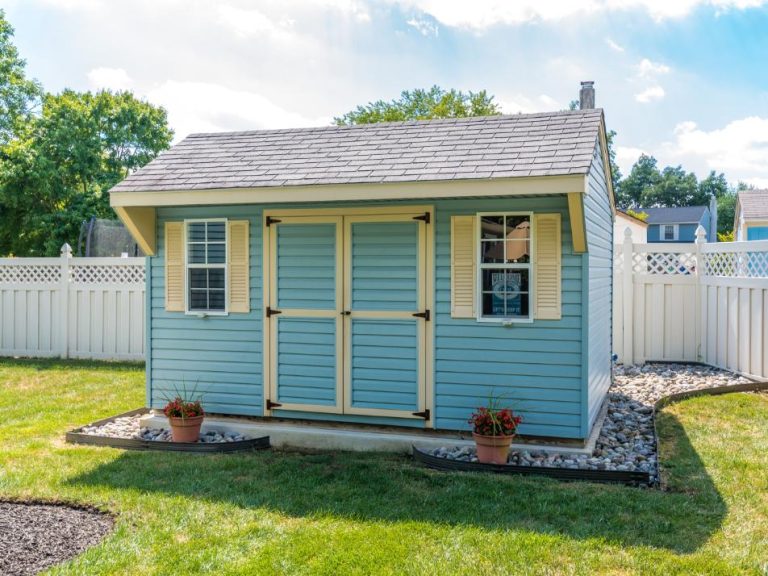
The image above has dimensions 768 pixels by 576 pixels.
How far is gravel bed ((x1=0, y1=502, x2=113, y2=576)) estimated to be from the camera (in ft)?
12.0

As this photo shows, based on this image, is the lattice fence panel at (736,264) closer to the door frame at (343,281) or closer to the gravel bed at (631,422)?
the gravel bed at (631,422)

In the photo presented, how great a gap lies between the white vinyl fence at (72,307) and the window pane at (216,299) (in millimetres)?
4643

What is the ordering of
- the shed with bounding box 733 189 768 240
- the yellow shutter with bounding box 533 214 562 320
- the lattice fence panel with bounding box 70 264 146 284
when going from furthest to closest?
the shed with bounding box 733 189 768 240 → the lattice fence panel with bounding box 70 264 146 284 → the yellow shutter with bounding box 533 214 562 320

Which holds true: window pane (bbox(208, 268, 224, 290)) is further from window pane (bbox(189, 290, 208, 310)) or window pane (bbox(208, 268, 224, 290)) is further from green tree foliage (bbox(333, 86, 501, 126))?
green tree foliage (bbox(333, 86, 501, 126))

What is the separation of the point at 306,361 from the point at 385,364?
76 centimetres

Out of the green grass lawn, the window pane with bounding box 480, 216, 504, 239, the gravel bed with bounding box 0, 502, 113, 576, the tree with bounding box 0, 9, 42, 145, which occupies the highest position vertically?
the tree with bounding box 0, 9, 42, 145

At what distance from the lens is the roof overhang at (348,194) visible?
5.25m

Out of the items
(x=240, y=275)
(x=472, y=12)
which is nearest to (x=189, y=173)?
(x=240, y=275)

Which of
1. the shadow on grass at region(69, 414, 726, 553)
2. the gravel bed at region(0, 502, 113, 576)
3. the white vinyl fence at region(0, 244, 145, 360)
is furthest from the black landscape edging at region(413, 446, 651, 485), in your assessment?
the white vinyl fence at region(0, 244, 145, 360)

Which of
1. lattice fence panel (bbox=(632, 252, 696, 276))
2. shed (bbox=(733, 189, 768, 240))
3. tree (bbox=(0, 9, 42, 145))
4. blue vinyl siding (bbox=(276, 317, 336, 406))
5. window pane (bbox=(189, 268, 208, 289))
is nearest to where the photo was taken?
blue vinyl siding (bbox=(276, 317, 336, 406))

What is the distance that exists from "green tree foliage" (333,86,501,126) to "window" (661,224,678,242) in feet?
72.3

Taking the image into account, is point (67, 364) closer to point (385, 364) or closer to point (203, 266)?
point (203, 266)

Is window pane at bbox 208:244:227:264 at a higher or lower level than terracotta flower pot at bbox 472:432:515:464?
higher

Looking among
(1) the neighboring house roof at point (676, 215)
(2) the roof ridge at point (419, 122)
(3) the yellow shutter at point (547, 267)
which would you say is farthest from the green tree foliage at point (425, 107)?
(3) the yellow shutter at point (547, 267)
